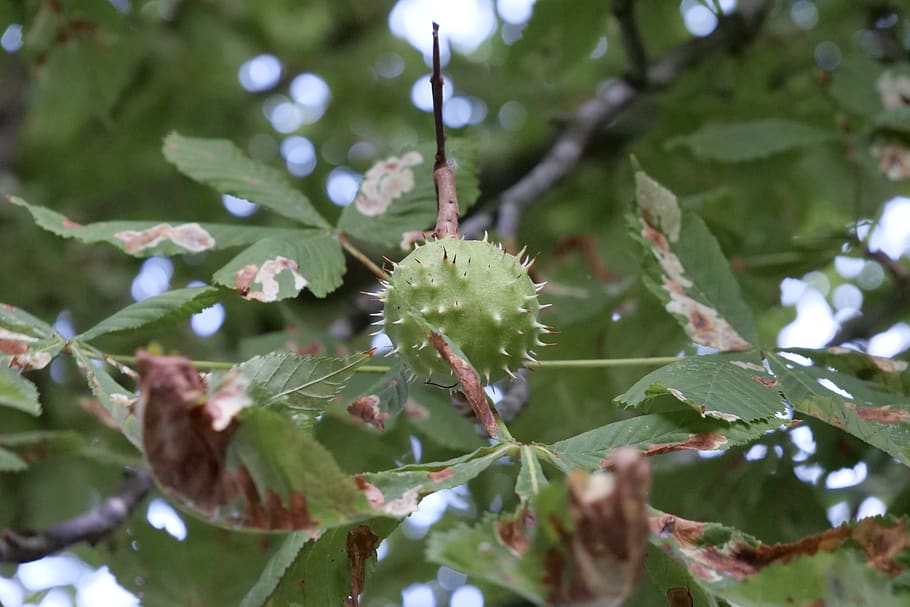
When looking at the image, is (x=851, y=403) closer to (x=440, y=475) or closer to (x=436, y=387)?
(x=440, y=475)

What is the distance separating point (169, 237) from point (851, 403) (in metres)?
1.27

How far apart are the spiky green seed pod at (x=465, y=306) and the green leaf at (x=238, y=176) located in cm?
51

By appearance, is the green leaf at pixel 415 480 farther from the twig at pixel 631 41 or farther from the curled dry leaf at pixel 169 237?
the twig at pixel 631 41

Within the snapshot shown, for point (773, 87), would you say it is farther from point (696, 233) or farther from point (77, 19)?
point (77, 19)

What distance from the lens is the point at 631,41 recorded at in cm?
251

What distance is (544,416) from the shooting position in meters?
2.37

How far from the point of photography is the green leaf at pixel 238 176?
184 cm

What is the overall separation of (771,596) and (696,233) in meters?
0.83

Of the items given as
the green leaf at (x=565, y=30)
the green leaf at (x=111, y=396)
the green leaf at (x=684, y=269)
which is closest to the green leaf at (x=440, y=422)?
the green leaf at (x=684, y=269)

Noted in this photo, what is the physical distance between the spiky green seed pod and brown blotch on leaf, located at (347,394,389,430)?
18 cm

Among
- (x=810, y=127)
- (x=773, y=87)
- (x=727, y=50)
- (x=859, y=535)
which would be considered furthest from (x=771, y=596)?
(x=773, y=87)

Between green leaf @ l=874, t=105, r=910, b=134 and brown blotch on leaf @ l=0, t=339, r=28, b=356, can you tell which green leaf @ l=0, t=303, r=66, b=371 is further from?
green leaf @ l=874, t=105, r=910, b=134

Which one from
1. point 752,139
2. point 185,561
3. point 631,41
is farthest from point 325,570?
point 631,41

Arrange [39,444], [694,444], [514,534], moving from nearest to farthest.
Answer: [514,534], [694,444], [39,444]
